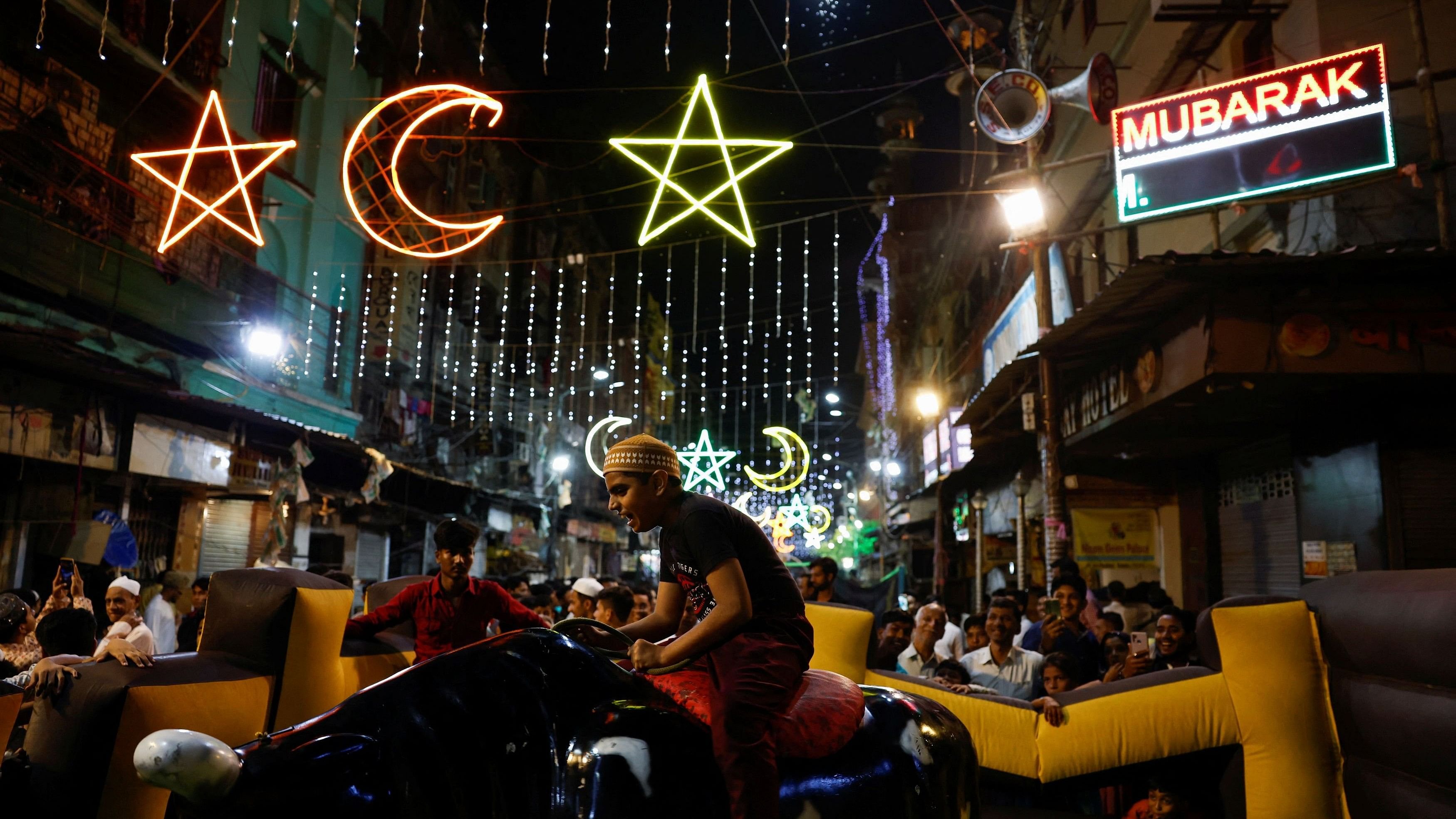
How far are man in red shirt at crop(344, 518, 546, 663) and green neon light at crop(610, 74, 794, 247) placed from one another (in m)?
4.80

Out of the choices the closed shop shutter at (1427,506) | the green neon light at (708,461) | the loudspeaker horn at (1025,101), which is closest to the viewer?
the closed shop shutter at (1427,506)

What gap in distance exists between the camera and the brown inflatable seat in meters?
3.69

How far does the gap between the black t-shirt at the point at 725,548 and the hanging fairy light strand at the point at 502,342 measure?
2769 cm

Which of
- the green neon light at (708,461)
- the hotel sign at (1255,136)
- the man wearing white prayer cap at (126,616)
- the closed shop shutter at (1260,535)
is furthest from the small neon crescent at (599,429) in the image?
the man wearing white prayer cap at (126,616)

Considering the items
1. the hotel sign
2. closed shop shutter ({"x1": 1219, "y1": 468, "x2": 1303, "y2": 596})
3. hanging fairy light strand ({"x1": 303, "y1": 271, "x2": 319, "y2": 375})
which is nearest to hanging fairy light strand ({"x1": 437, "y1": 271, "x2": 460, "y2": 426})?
hanging fairy light strand ({"x1": 303, "y1": 271, "x2": 319, "y2": 375})

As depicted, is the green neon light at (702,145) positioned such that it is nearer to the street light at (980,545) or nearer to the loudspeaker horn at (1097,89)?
the loudspeaker horn at (1097,89)

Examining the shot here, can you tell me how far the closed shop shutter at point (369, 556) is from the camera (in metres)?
23.9

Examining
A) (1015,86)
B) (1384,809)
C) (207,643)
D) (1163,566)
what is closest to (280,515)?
(207,643)

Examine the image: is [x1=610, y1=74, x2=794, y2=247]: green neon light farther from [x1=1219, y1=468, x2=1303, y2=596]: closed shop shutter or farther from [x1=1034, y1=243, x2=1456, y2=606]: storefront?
[x1=1219, y1=468, x2=1303, y2=596]: closed shop shutter

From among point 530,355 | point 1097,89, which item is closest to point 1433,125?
point 1097,89

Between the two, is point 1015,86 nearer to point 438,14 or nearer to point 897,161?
point 438,14

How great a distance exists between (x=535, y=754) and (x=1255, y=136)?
1087 cm

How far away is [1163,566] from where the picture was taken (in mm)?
16016

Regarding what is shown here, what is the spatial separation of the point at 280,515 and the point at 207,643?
12.6 metres
